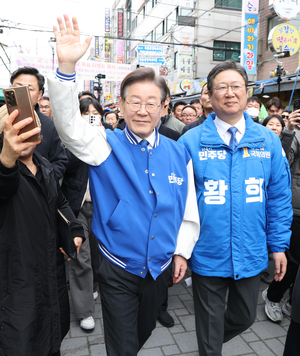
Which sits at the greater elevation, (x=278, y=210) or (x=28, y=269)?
(x=278, y=210)

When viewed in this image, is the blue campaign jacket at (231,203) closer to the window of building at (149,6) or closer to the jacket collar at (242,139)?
the jacket collar at (242,139)

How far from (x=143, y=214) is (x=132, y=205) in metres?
0.09

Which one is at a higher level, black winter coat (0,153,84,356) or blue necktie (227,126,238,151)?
blue necktie (227,126,238,151)

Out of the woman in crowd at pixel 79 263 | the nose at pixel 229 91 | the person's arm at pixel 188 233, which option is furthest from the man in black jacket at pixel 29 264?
the nose at pixel 229 91

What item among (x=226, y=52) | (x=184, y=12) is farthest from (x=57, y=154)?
(x=184, y=12)

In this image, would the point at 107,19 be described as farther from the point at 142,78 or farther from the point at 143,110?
the point at 143,110

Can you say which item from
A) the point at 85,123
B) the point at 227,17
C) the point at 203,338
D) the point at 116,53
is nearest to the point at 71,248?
the point at 85,123

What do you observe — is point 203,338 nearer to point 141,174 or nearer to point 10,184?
point 141,174

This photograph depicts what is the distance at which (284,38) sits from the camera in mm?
10984

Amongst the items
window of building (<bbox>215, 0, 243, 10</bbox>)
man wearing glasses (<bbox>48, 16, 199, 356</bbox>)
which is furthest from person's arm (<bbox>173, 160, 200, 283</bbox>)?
window of building (<bbox>215, 0, 243, 10</bbox>)

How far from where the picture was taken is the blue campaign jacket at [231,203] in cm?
231

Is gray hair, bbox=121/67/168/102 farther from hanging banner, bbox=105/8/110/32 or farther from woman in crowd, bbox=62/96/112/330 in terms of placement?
hanging banner, bbox=105/8/110/32

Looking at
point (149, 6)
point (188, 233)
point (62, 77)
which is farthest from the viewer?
point (149, 6)

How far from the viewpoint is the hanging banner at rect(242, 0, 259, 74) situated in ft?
48.2
